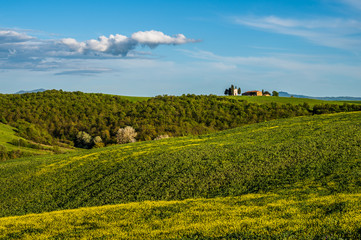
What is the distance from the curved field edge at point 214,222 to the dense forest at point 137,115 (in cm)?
10030

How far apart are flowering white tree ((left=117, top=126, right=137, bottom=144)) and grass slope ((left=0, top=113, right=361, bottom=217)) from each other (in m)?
83.4

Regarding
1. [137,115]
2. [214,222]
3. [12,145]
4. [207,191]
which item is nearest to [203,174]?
[207,191]

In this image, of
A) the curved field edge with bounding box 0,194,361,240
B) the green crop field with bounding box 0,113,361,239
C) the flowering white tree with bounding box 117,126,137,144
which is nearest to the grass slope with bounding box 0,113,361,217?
the green crop field with bounding box 0,113,361,239

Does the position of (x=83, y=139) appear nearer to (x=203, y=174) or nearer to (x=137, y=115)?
(x=137, y=115)

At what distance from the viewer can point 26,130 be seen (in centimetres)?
14562

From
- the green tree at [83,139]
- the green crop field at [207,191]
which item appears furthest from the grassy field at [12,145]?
the green crop field at [207,191]

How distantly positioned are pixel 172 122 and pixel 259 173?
11541 centimetres

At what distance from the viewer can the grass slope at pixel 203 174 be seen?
89.7ft

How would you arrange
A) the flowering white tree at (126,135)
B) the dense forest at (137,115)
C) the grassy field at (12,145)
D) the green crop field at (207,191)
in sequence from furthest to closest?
the dense forest at (137,115), the flowering white tree at (126,135), the grassy field at (12,145), the green crop field at (207,191)

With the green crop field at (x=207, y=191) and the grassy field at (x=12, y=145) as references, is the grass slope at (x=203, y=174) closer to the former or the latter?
the green crop field at (x=207, y=191)

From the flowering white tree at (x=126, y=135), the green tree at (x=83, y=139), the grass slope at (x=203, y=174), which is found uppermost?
the grass slope at (x=203, y=174)

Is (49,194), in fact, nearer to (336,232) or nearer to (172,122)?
(336,232)

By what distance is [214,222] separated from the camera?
15211 mm

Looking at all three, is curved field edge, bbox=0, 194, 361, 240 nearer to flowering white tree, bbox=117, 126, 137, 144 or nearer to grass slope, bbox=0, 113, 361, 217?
grass slope, bbox=0, 113, 361, 217
